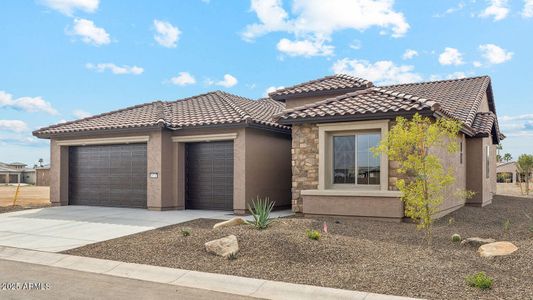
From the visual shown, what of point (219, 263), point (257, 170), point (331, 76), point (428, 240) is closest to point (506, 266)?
point (428, 240)

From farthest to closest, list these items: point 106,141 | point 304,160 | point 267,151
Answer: point 106,141 → point 267,151 → point 304,160

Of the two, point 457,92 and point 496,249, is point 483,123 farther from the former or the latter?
point 496,249

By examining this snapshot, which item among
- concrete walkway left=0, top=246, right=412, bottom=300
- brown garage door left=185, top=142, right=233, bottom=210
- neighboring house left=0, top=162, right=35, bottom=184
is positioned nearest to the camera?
concrete walkway left=0, top=246, right=412, bottom=300

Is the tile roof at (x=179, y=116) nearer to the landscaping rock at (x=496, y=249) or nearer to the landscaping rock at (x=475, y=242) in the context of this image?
the landscaping rock at (x=475, y=242)

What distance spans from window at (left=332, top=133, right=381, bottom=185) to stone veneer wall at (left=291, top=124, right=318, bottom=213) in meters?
0.65

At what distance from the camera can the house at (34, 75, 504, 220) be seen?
13.2 meters

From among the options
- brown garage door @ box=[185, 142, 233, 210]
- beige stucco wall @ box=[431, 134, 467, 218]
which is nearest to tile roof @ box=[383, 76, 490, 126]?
beige stucco wall @ box=[431, 134, 467, 218]

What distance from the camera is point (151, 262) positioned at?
8.47m

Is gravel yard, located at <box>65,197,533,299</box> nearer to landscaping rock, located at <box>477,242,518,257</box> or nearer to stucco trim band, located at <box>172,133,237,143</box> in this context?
landscaping rock, located at <box>477,242,518,257</box>

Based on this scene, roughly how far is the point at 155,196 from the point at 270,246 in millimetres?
8853

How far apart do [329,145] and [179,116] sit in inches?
275

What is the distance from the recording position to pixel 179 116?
17781 mm

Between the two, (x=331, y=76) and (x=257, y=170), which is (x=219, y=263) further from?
(x=331, y=76)

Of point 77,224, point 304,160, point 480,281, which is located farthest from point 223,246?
point 77,224
